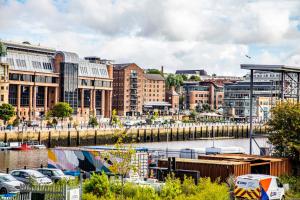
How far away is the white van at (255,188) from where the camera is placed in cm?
3228

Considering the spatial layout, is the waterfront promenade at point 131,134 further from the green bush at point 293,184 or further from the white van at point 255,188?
the white van at point 255,188

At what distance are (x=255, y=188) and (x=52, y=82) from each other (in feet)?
432

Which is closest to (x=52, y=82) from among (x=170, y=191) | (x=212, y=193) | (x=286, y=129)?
(x=286, y=129)

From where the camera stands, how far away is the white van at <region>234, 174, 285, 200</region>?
32.3 metres

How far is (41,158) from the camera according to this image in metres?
81.9

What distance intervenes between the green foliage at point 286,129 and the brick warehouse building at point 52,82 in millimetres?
103576

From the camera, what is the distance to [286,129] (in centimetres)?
4509

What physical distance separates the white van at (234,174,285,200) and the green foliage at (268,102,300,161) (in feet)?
36.5

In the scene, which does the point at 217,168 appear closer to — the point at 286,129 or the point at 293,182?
the point at 293,182

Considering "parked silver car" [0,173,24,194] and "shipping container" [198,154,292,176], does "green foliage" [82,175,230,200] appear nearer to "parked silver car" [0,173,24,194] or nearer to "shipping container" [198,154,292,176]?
"parked silver car" [0,173,24,194]

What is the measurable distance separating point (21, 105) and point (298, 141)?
118 meters

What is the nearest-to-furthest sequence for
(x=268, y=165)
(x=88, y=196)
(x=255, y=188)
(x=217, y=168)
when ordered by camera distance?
(x=88, y=196) → (x=255, y=188) → (x=217, y=168) → (x=268, y=165)

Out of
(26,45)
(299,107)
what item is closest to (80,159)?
(299,107)

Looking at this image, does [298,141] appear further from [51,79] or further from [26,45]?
[26,45]
